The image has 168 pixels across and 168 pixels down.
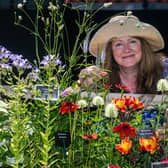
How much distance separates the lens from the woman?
221 cm

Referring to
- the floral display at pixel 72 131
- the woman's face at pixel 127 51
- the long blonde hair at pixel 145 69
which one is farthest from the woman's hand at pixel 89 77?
the woman's face at pixel 127 51

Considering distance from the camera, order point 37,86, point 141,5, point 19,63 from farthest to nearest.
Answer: point 141,5
point 19,63
point 37,86

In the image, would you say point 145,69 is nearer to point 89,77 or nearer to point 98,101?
point 89,77

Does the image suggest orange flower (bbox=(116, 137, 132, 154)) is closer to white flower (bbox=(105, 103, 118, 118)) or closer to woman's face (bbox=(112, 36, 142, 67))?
white flower (bbox=(105, 103, 118, 118))

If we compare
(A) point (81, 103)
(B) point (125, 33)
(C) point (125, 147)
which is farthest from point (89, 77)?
(B) point (125, 33)

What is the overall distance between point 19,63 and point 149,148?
53cm

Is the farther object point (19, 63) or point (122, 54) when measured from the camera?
point (122, 54)

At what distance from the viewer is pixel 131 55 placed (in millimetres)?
2297

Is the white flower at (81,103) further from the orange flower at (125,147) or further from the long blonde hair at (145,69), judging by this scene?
the long blonde hair at (145,69)

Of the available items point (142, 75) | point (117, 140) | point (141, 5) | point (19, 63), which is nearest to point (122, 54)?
point (142, 75)

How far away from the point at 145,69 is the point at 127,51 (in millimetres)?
123

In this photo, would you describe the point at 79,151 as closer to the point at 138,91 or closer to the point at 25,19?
the point at 138,91

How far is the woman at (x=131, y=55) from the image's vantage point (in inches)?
87.2

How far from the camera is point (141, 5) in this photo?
4.26 m
